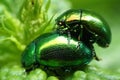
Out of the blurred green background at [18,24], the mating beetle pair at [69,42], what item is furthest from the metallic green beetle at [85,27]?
the blurred green background at [18,24]

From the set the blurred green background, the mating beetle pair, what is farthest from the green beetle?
the blurred green background

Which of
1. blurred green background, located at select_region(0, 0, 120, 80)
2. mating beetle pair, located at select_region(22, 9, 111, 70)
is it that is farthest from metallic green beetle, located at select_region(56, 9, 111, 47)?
blurred green background, located at select_region(0, 0, 120, 80)

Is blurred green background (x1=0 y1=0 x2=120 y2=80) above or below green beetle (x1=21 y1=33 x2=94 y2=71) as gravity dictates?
above

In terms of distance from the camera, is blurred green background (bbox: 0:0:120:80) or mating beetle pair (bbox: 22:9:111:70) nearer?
mating beetle pair (bbox: 22:9:111:70)

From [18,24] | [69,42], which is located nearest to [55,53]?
[69,42]

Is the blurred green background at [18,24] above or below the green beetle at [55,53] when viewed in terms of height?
above

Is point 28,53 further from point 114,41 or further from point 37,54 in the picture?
point 114,41

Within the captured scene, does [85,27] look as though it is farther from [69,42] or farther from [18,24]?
[18,24]

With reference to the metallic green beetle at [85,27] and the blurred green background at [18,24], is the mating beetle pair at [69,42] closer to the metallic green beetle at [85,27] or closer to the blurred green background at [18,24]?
the metallic green beetle at [85,27]

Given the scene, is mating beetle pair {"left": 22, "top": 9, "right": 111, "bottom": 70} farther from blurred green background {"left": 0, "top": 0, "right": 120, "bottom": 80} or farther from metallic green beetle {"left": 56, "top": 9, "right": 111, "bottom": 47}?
blurred green background {"left": 0, "top": 0, "right": 120, "bottom": 80}
